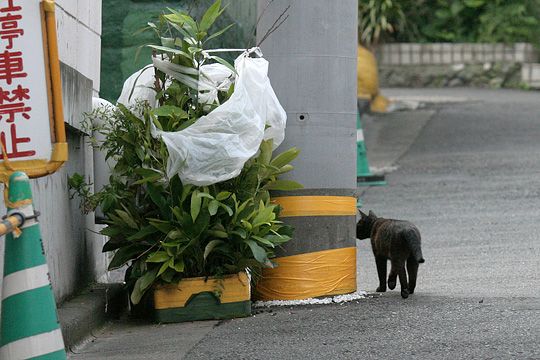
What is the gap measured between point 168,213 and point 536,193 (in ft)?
26.3

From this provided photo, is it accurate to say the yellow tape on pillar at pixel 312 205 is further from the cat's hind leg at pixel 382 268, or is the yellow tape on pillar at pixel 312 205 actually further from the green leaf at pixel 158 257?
the green leaf at pixel 158 257

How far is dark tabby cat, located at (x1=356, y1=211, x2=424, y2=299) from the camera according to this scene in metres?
7.32

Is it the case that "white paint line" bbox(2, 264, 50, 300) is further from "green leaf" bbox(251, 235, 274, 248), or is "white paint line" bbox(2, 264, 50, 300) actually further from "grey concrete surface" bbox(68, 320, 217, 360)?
"green leaf" bbox(251, 235, 274, 248)

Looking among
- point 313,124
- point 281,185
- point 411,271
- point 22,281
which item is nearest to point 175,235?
point 281,185

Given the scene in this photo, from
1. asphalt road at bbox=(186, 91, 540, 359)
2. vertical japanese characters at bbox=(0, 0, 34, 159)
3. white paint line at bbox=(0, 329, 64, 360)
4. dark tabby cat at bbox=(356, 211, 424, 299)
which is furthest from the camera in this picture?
A: dark tabby cat at bbox=(356, 211, 424, 299)

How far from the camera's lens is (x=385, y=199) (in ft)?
45.9

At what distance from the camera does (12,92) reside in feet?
15.1

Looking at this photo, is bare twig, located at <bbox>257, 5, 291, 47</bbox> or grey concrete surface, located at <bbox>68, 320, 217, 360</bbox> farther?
bare twig, located at <bbox>257, 5, 291, 47</bbox>

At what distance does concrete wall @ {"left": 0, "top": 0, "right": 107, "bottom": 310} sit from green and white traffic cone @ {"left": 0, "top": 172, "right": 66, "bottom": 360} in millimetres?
2002

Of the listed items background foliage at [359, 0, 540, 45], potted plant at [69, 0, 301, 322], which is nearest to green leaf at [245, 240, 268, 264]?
potted plant at [69, 0, 301, 322]

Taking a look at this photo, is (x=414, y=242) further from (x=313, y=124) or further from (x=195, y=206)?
(x=195, y=206)

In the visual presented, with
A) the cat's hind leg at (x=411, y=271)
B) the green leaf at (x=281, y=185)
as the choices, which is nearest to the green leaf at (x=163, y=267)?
the green leaf at (x=281, y=185)

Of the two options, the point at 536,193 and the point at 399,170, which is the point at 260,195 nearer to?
the point at 536,193

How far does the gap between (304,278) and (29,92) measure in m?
3.06
